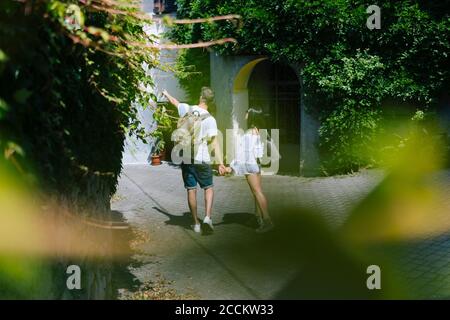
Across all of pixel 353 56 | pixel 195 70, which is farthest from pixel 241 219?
pixel 195 70

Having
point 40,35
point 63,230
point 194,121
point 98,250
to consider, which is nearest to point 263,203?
point 194,121

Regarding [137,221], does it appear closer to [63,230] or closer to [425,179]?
[63,230]

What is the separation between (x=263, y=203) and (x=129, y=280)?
2448 millimetres

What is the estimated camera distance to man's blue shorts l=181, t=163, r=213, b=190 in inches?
273

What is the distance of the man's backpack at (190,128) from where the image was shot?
683 cm

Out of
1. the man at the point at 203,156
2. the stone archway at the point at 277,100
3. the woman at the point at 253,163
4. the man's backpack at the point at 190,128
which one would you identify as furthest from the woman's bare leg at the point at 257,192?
the stone archway at the point at 277,100

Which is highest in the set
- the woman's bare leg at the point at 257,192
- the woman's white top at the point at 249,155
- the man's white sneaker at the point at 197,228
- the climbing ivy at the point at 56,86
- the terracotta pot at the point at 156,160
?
the climbing ivy at the point at 56,86

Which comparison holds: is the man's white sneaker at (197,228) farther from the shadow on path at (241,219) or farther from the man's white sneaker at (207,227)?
the shadow on path at (241,219)

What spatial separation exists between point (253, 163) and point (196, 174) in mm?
877

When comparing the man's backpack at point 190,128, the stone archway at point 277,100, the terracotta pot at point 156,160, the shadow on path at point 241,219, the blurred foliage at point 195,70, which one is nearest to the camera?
the man's backpack at point 190,128

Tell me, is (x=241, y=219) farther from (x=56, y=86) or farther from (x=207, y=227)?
(x=56, y=86)

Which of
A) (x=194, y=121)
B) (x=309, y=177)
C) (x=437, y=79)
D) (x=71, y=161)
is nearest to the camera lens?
(x=71, y=161)

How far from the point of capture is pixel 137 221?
26.5ft

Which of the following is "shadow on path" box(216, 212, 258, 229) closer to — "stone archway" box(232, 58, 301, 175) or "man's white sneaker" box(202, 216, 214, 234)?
"man's white sneaker" box(202, 216, 214, 234)
